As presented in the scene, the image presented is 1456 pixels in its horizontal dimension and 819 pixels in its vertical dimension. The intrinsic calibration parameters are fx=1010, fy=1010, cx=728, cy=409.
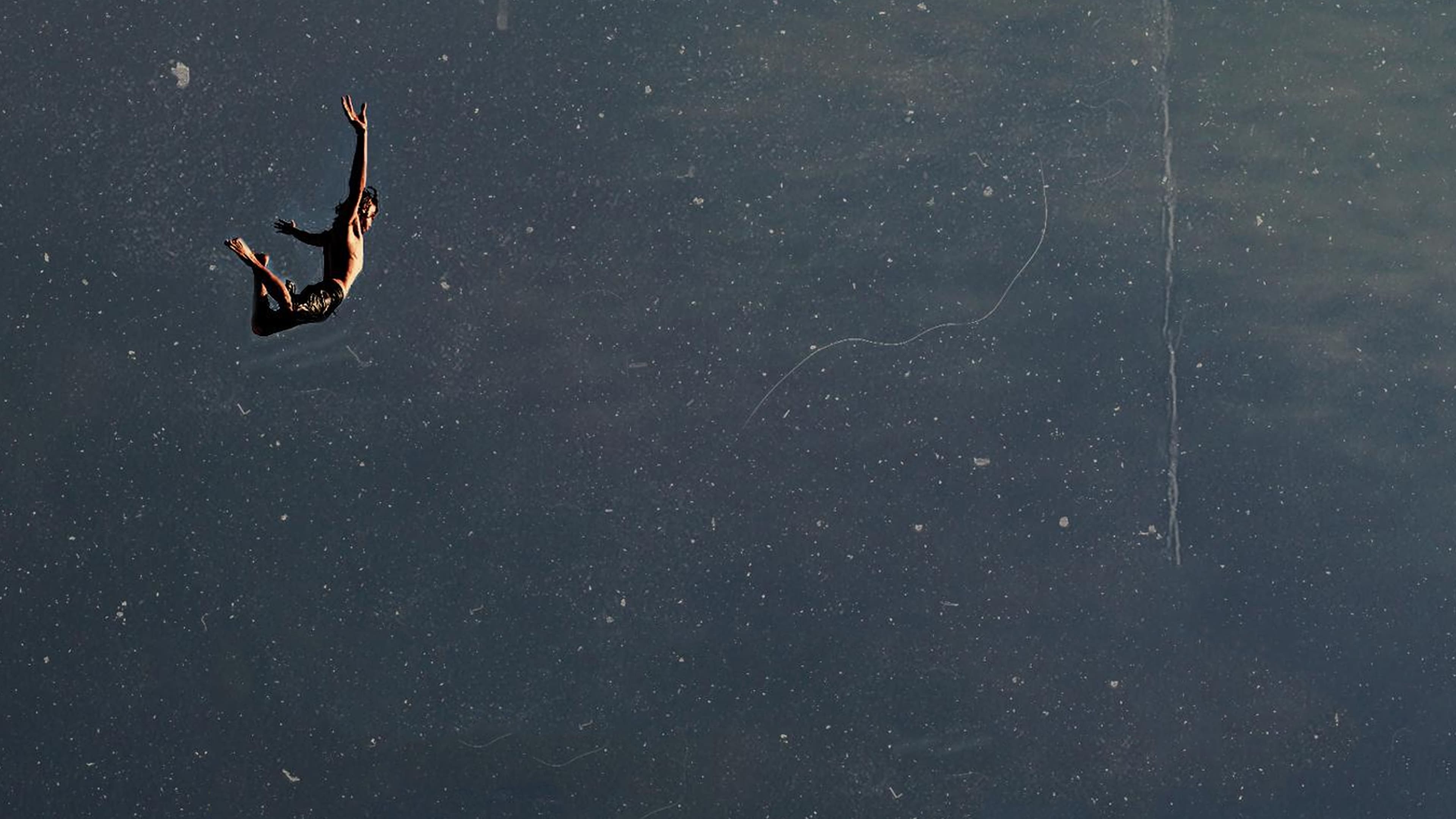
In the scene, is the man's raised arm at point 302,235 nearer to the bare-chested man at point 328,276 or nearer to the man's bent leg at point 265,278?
the bare-chested man at point 328,276

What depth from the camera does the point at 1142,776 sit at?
14.0ft

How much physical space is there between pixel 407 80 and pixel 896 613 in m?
3.00

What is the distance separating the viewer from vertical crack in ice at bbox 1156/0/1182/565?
4250 mm

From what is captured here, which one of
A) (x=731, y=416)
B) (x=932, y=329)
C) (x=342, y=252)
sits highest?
(x=342, y=252)

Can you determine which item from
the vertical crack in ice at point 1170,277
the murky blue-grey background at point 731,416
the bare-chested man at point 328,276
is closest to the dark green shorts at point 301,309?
the bare-chested man at point 328,276

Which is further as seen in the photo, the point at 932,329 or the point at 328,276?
the point at 932,329

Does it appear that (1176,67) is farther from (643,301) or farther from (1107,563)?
(643,301)

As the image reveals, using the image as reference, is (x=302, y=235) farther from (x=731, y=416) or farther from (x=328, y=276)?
(x=731, y=416)

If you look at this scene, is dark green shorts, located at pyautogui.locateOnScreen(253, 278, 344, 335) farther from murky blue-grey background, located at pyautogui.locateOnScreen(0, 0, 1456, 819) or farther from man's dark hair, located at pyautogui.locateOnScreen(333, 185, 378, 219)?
murky blue-grey background, located at pyautogui.locateOnScreen(0, 0, 1456, 819)

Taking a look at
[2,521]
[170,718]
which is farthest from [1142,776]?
[2,521]

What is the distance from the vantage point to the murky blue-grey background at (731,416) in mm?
4129

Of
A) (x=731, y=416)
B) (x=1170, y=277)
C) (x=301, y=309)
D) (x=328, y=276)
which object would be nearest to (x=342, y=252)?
(x=328, y=276)

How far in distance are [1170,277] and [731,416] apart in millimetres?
1943

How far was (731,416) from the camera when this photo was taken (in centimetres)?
423
